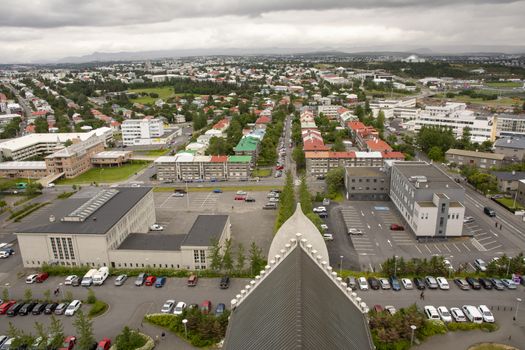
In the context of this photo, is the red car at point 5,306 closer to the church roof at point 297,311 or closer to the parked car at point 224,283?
the parked car at point 224,283

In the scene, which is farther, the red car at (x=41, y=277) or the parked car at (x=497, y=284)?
the red car at (x=41, y=277)

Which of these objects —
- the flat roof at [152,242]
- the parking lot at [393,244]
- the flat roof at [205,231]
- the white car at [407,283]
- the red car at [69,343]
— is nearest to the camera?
the red car at [69,343]

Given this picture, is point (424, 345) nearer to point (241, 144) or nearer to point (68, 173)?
point (241, 144)

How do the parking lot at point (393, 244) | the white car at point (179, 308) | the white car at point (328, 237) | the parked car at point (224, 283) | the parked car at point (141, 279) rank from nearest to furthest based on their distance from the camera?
the white car at point (179, 308), the parked car at point (224, 283), the parked car at point (141, 279), the parking lot at point (393, 244), the white car at point (328, 237)

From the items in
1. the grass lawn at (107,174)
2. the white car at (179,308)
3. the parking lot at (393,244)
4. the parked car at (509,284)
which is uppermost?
the white car at (179,308)

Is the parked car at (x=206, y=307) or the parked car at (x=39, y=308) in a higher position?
the parked car at (x=206, y=307)

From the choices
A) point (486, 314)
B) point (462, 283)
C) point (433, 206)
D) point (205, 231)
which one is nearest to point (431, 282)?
point (462, 283)

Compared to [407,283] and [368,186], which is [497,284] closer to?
[407,283]

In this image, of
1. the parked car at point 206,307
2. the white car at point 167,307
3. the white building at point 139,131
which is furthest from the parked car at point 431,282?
the white building at point 139,131
